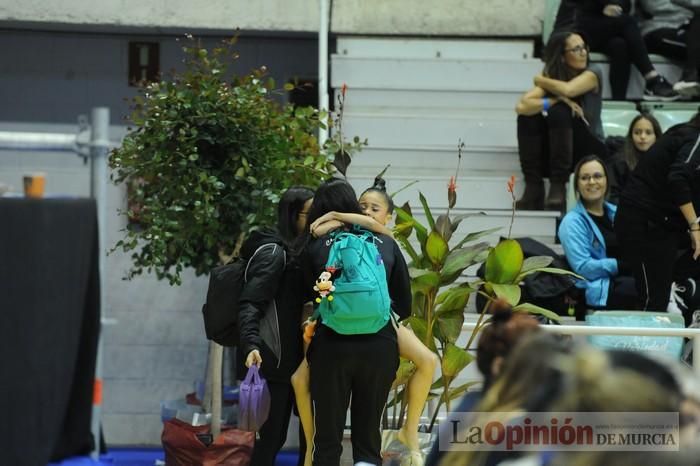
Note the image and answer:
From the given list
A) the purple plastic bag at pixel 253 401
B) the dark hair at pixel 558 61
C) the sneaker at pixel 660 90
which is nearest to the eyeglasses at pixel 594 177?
the dark hair at pixel 558 61

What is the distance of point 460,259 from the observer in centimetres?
602

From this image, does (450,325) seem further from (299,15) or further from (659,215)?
(299,15)

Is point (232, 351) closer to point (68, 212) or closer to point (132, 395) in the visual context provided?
point (132, 395)

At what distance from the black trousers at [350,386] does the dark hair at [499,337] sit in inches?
77.3

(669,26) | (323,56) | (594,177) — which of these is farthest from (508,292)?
(669,26)

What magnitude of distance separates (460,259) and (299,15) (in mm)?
3905

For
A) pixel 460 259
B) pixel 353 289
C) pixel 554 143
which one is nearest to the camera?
pixel 353 289

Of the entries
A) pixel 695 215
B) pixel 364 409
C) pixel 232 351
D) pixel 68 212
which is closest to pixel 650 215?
pixel 695 215

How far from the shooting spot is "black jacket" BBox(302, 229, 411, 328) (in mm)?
5297

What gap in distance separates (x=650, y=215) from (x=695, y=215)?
24 cm

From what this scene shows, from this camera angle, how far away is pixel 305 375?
5473 mm

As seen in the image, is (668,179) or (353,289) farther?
(668,179)

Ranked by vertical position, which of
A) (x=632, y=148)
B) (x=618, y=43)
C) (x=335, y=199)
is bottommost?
(x=335, y=199)

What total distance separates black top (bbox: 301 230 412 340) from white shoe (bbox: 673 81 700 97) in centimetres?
415
